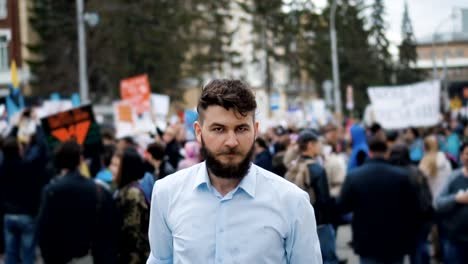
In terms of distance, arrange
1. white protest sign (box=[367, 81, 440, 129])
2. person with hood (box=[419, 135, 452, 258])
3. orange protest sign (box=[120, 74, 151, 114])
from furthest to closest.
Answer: white protest sign (box=[367, 81, 440, 129]) < orange protest sign (box=[120, 74, 151, 114]) < person with hood (box=[419, 135, 452, 258])

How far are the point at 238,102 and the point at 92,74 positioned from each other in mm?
48896

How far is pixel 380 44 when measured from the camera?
79.2 metres

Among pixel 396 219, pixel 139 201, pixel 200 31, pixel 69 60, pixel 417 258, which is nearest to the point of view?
pixel 139 201

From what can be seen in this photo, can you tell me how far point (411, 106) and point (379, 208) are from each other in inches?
531

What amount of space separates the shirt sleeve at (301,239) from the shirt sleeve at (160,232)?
48 centimetres

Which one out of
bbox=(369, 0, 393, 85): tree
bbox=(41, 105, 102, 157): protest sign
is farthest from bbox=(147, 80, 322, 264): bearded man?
bbox=(369, 0, 393, 85): tree

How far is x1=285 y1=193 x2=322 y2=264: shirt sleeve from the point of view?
11.8ft

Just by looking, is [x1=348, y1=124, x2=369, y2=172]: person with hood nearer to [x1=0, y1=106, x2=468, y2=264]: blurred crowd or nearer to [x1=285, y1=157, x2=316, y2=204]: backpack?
[x1=0, y1=106, x2=468, y2=264]: blurred crowd

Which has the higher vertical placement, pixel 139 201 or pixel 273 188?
pixel 273 188

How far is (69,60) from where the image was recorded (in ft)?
169

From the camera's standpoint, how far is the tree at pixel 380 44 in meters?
77.1

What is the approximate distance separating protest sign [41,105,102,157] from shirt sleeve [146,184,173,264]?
8.46 m

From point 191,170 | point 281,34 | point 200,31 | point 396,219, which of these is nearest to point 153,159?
point 396,219

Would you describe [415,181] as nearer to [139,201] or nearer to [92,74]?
[139,201]
